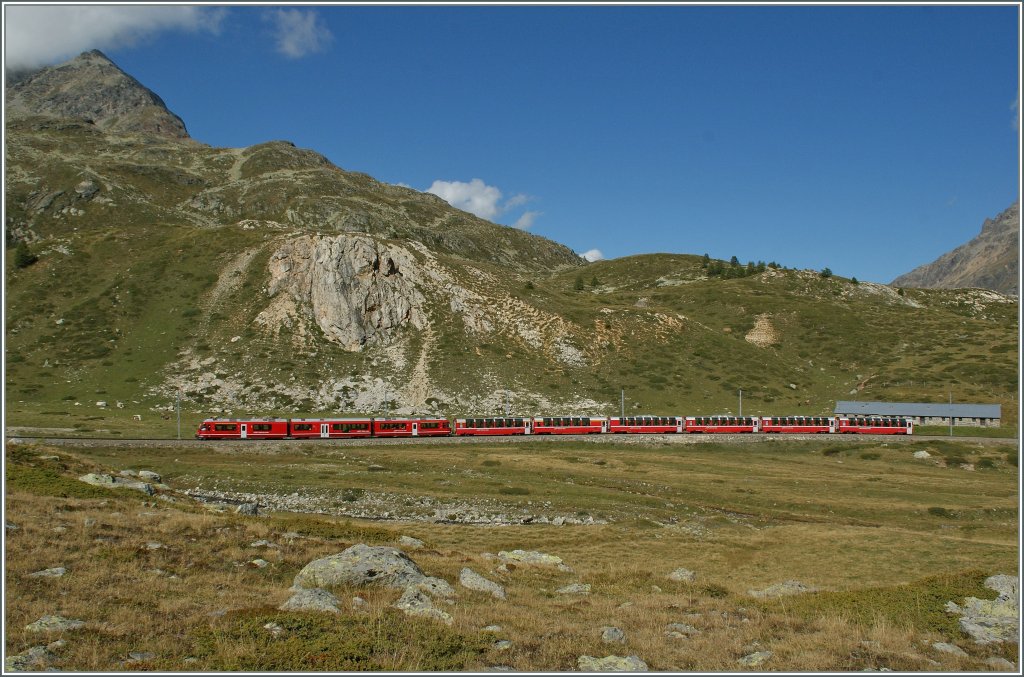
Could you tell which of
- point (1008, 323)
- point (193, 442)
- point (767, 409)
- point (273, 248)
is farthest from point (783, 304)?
point (193, 442)

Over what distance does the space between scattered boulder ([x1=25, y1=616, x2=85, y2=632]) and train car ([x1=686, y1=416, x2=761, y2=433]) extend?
9059 centimetres

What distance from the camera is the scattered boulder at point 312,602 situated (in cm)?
1978

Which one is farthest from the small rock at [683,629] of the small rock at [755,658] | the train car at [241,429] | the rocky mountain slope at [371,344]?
the rocky mountain slope at [371,344]

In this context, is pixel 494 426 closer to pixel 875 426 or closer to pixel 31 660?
pixel 875 426

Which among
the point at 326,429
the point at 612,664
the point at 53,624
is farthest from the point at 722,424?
the point at 53,624

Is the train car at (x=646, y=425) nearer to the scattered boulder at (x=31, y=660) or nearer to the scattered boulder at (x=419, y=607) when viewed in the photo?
the scattered boulder at (x=419, y=607)

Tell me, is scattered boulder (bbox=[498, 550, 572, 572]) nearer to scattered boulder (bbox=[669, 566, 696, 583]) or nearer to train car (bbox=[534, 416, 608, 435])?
scattered boulder (bbox=[669, 566, 696, 583])

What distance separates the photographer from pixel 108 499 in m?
34.9

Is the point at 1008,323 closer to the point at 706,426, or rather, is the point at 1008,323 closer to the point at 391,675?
the point at 706,426

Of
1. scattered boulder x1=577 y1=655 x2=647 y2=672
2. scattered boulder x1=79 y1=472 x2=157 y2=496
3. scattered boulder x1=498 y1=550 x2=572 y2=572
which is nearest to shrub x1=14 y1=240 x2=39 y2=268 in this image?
scattered boulder x1=79 y1=472 x2=157 y2=496

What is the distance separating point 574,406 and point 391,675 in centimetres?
10163

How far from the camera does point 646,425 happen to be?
97.9 meters

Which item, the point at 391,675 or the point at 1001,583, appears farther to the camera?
the point at 1001,583

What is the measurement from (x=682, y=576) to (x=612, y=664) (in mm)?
17809
